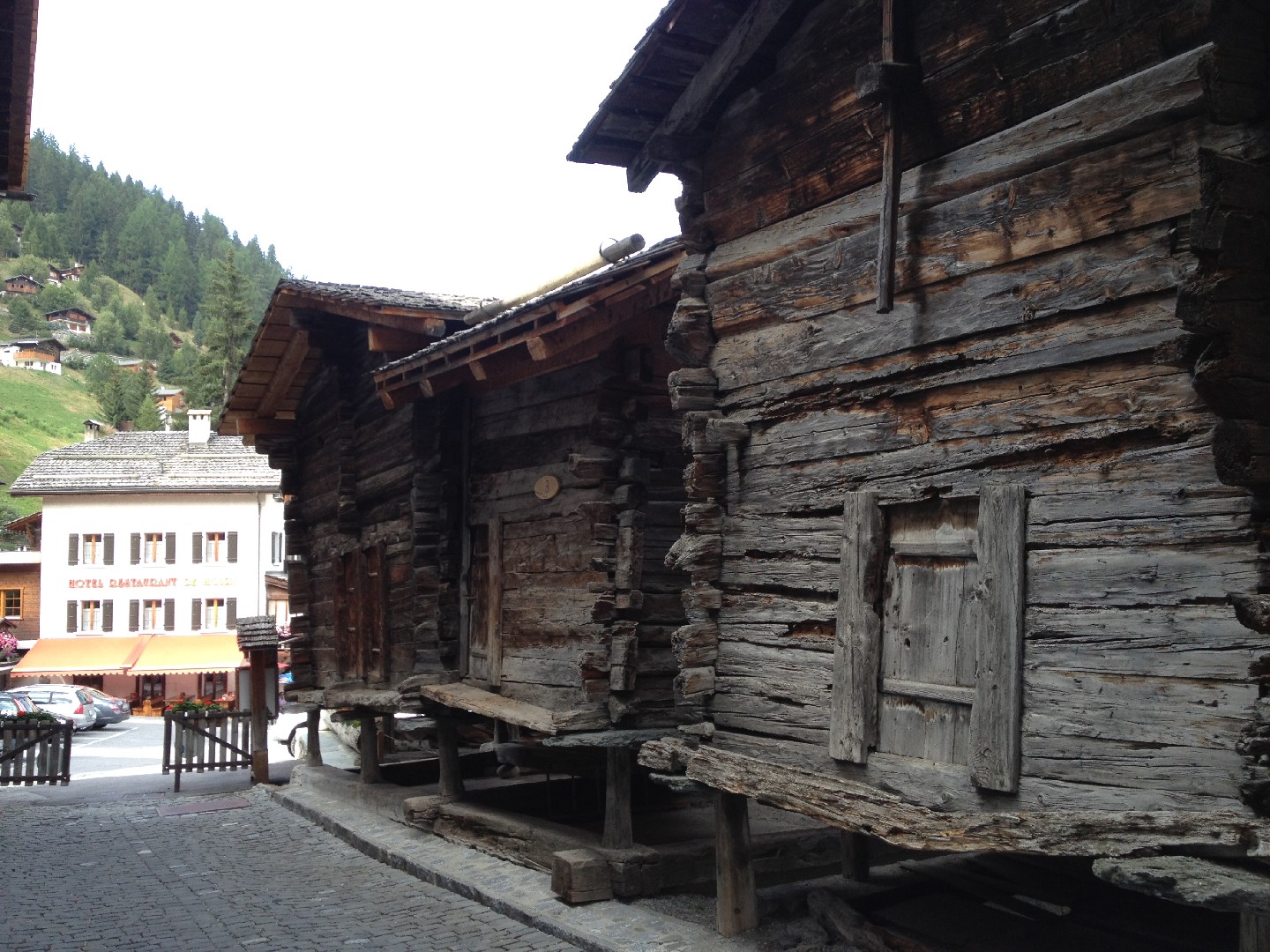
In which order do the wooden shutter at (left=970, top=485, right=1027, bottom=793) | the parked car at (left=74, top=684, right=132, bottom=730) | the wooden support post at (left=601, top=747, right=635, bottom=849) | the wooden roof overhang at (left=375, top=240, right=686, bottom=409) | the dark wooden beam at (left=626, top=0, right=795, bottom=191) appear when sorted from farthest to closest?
the parked car at (left=74, top=684, right=132, bottom=730) < the wooden support post at (left=601, top=747, right=635, bottom=849) < the wooden roof overhang at (left=375, top=240, right=686, bottom=409) < the dark wooden beam at (left=626, top=0, right=795, bottom=191) < the wooden shutter at (left=970, top=485, right=1027, bottom=793)

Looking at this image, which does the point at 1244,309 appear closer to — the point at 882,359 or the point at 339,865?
the point at 882,359

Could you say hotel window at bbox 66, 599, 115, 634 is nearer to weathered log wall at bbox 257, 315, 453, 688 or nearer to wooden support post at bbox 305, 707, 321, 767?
weathered log wall at bbox 257, 315, 453, 688

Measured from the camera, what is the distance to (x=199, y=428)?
1908 inches

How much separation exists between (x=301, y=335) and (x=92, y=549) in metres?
34.7

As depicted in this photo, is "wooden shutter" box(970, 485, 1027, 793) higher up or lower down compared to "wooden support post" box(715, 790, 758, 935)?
higher up

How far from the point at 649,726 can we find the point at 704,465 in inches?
116

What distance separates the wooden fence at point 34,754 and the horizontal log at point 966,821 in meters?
15.0

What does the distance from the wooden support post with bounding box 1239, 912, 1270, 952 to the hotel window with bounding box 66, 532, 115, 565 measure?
152 feet

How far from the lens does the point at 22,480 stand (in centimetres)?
4391

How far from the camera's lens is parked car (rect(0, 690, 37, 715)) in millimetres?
31359

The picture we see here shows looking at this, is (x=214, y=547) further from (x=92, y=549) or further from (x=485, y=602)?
(x=485, y=602)

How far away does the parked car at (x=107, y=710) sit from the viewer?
35.3 m

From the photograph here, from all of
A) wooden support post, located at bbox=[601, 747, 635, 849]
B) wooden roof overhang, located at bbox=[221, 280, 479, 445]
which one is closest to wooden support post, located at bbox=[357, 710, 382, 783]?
wooden roof overhang, located at bbox=[221, 280, 479, 445]

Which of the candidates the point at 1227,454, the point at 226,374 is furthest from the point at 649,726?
the point at 226,374
